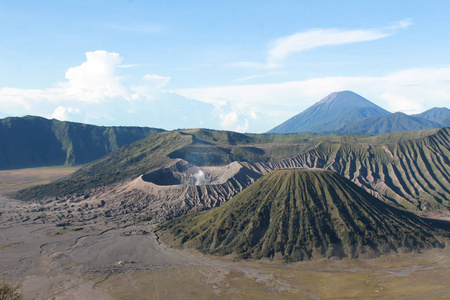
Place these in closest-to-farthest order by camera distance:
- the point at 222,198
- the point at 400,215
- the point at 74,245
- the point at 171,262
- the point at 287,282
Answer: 1. the point at 287,282
2. the point at 171,262
3. the point at 74,245
4. the point at 400,215
5. the point at 222,198

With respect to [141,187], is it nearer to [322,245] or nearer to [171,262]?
[171,262]

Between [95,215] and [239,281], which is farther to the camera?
[95,215]

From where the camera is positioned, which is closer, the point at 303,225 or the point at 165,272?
the point at 165,272

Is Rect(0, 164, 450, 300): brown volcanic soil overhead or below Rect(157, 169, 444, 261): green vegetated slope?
below

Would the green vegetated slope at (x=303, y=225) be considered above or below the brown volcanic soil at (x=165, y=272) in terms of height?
above

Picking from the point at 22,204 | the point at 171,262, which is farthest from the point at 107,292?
the point at 22,204

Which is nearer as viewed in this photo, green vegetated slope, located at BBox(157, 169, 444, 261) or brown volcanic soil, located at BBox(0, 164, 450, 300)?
brown volcanic soil, located at BBox(0, 164, 450, 300)

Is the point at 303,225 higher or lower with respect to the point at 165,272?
higher

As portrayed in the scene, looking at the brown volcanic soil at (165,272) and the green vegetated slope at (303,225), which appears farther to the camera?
the green vegetated slope at (303,225)
